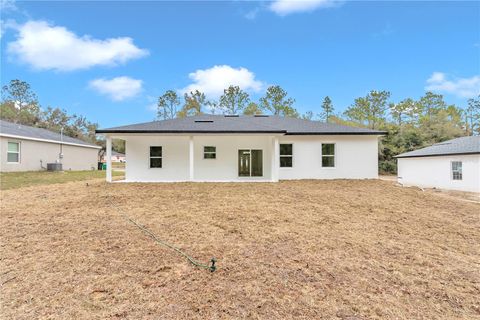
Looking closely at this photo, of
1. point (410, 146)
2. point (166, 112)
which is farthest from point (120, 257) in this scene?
point (166, 112)

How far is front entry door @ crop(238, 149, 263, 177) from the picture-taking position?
14.0 metres

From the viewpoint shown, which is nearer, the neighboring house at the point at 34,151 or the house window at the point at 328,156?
the house window at the point at 328,156

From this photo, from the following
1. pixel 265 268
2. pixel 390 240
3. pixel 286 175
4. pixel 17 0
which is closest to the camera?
pixel 265 268

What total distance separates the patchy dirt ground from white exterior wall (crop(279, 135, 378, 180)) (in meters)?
5.81

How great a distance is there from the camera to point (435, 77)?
28.8 meters

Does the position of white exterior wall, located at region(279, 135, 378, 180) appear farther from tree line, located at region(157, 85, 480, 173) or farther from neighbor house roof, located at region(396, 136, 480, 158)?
tree line, located at region(157, 85, 480, 173)

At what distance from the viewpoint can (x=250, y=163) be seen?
1409 cm

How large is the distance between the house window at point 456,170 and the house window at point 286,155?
9.68 metres

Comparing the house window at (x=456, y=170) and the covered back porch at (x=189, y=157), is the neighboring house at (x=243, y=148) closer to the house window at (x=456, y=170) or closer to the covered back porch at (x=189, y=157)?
the covered back porch at (x=189, y=157)

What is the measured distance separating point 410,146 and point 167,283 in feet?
95.6

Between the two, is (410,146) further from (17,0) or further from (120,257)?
(17,0)

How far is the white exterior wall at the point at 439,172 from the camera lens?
1365 centimetres

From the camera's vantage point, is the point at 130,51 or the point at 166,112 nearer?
the point at 130,51

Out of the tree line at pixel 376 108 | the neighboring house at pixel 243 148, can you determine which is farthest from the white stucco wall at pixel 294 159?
the tree line at pixel 376 108
